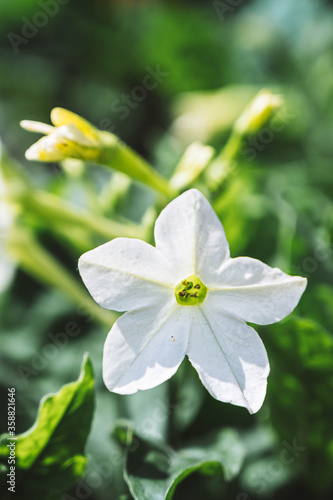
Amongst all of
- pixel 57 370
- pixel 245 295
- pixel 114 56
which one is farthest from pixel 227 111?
pixel 245 295

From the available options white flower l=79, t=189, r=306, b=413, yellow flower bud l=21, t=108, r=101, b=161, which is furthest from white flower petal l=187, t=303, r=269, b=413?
yellow flower bud l=21, t=108, r=101, b=161

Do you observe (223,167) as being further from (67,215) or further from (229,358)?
(229,358)

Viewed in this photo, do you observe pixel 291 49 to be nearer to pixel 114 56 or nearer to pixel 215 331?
pixel 114 56

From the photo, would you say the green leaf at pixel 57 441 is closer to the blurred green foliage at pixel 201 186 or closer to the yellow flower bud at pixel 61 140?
the blurred green foliage at pixel 201 186

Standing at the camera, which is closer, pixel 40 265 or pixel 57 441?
pixel 57 441

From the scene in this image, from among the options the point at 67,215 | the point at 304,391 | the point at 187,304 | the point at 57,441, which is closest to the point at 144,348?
the point at 187,304

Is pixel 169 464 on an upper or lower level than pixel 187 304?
lower
